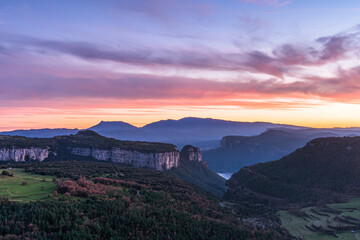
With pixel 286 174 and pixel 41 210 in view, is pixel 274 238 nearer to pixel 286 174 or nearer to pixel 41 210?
pixel 41 210

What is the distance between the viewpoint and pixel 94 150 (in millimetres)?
152250

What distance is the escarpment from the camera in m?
134

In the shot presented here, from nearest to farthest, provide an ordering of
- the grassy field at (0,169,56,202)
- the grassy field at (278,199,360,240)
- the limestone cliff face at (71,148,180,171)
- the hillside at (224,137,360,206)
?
1. the grassy field at (0,169,56,202)
2. the grassy field at (278,199,360,240)
3. the hillside at (224,137,360,206)
4. the limestone cliff face at (71,148,180,171)

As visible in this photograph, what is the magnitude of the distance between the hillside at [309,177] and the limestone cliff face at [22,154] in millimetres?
93182

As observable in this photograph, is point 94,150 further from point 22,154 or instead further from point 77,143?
point 22,154

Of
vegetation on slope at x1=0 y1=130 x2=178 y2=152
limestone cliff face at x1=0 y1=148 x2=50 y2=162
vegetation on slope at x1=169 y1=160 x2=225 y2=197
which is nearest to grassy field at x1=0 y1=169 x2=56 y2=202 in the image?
limestone cliff face at x1=0 y1=148 x2=50 y2=162

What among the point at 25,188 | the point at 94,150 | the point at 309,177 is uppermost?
the point at 25,188

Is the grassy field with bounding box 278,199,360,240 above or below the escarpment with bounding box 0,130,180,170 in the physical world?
below

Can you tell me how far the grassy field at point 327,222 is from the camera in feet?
172

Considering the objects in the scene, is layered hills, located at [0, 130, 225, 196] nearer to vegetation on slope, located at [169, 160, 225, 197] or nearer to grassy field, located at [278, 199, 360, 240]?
vegetation on slope, located at [169, 160, 225, 197]

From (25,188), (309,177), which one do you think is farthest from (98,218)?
(309,177)

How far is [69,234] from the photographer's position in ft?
93.1

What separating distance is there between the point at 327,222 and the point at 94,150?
123 m

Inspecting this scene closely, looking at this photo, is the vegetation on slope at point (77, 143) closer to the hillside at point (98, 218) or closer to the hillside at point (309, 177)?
the hillside at point (309, 177)
